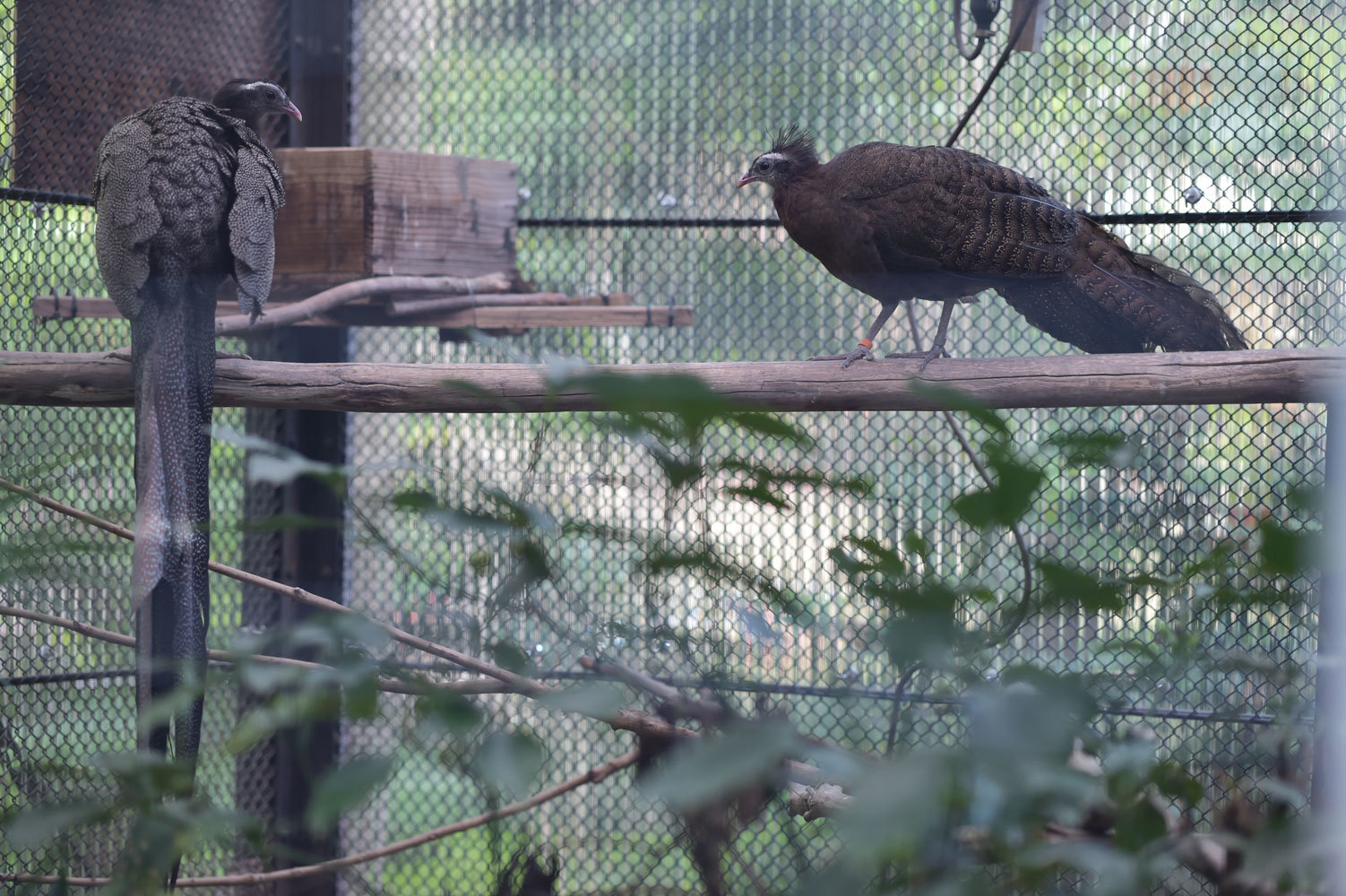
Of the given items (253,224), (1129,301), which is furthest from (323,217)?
(1129,301)

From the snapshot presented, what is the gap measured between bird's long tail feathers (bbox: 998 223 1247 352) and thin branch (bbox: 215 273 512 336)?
1211 mm

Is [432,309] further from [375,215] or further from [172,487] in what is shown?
[172,487]

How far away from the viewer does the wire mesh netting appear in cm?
242

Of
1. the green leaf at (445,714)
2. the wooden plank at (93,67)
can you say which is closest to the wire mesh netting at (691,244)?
the wooden plank at (93,67)

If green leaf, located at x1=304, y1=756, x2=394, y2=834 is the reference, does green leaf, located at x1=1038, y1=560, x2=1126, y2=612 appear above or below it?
above

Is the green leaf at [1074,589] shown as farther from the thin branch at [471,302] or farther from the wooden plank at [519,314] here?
the thin branch at [471,302]

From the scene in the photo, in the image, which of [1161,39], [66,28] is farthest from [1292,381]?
[66,28]

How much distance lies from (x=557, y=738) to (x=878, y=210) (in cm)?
161

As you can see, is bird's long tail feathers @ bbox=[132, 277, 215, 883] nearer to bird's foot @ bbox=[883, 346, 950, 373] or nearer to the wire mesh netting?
the wire mesh netting

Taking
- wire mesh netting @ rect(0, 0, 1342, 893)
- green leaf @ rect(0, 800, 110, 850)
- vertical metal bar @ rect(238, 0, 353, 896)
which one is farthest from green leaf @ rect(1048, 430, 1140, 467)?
vertical metal bar @ rect(238, 0, 353, 896)

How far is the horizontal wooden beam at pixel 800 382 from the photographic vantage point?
1676 millimetres

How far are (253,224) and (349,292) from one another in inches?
14.4

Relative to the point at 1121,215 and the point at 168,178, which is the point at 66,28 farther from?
the point at 1121,215

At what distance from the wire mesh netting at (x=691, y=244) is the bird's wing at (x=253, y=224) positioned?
1.60ft
